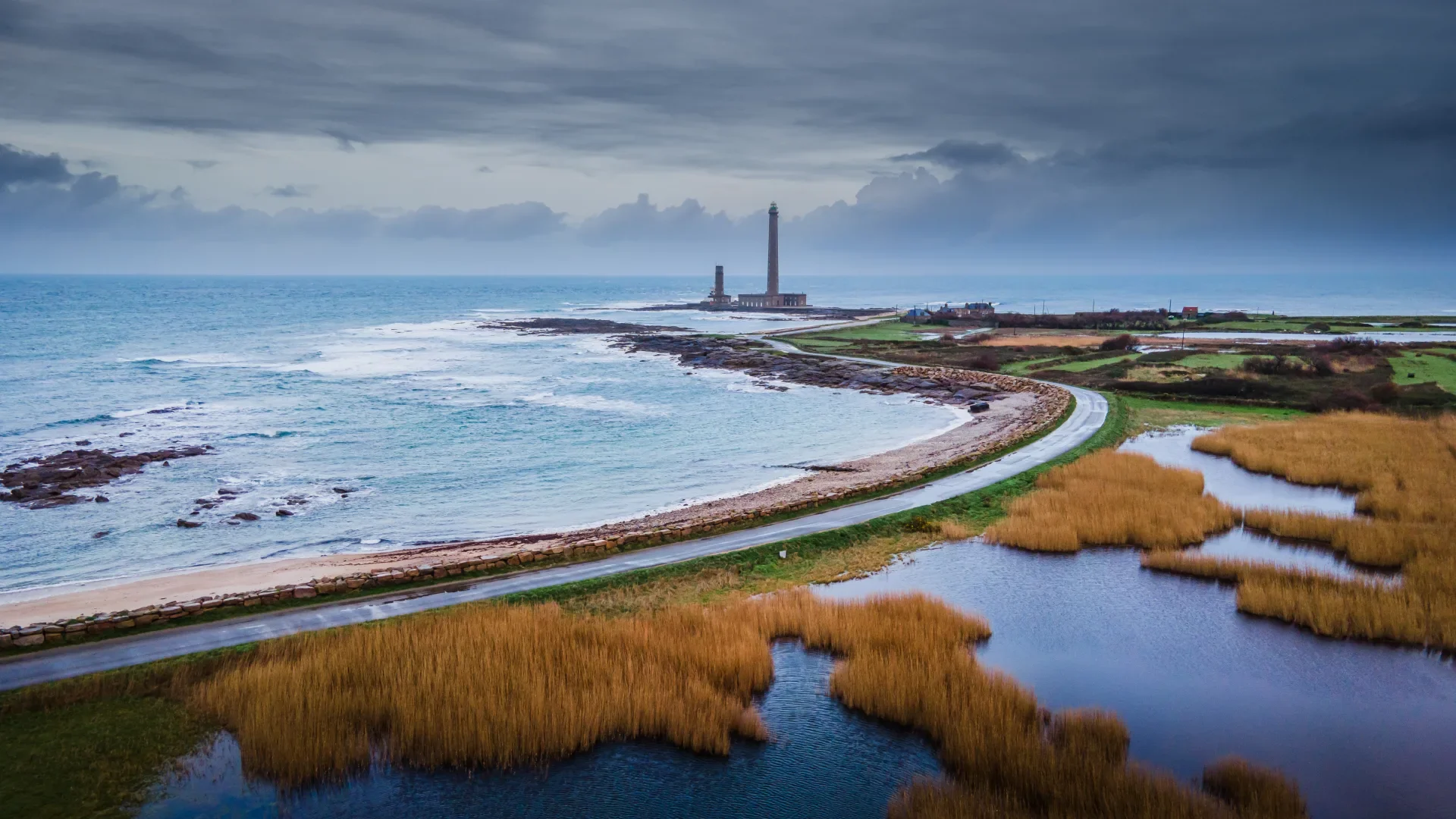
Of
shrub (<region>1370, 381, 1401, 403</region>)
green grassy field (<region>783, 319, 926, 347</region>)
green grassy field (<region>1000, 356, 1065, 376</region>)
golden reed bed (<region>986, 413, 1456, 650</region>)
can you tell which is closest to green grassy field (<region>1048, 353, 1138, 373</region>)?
green grassy field (<region>1000, 356, 1065, 376</region>)

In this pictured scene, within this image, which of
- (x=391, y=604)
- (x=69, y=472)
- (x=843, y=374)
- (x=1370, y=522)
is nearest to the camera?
(x=391, y=604)

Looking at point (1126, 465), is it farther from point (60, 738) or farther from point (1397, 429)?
point (60, 738)

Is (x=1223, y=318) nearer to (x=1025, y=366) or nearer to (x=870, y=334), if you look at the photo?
(x=870, y=334)

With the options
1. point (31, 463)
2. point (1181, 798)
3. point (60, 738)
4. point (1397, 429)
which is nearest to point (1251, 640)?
point (1181, 798)

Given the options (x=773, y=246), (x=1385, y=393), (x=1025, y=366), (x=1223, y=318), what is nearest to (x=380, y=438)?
(x=1025, y=366)

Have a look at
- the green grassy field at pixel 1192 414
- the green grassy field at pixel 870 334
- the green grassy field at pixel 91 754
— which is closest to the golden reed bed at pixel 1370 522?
the green grassy field at pixel 1192 414

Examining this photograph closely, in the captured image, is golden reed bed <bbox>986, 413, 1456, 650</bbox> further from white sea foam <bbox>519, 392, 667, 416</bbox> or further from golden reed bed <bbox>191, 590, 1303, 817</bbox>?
white sea foam <bbox>519, 392, 667, 416</bbox>
